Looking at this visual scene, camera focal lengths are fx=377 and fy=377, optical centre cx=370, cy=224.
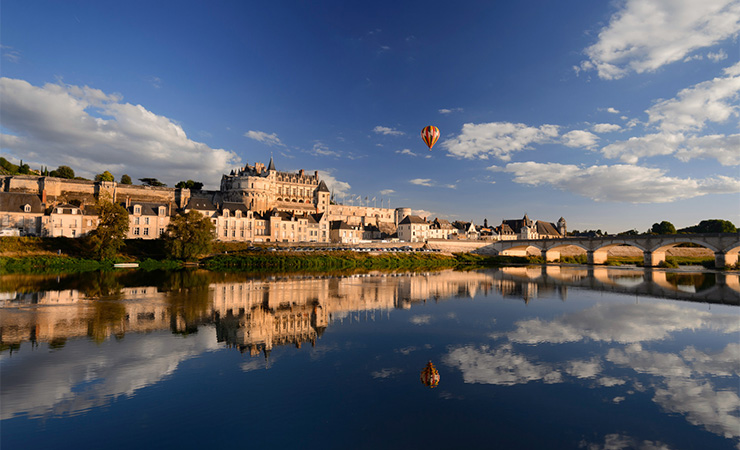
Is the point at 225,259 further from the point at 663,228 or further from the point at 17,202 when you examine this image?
the point at 663,228

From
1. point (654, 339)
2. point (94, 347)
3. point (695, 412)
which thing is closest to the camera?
point (695, 412)

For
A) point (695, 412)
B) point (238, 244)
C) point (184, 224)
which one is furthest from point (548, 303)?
point (238, 244)

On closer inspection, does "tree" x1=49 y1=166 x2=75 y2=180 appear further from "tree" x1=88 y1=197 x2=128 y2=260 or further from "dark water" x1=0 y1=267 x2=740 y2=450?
"dark water" x1=0 y1=267 x2=740 y2=450

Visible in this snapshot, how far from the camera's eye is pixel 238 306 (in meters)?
18.5

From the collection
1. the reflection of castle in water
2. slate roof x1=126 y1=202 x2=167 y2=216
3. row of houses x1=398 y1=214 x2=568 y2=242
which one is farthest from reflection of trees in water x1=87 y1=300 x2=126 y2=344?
row of houses x1=398 y1=214 x2=568 y2=242

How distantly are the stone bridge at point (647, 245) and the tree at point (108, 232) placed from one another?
6034cm

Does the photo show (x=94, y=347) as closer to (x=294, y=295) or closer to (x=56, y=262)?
(x=294, y=295)

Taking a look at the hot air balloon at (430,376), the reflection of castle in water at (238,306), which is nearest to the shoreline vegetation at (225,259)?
the reflection of castle in water at (238,306)

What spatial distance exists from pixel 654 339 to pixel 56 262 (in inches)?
1952

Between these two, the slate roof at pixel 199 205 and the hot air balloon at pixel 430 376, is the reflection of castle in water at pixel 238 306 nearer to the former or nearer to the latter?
the hot air balloon at pixel 430 376

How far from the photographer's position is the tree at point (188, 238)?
144 feet

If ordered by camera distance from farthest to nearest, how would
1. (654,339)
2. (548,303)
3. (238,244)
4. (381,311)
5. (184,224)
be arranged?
(238,244)
(184,224)
(548,303)
(381,311)
(654,339)

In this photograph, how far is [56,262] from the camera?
128ft

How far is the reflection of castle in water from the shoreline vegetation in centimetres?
1817
